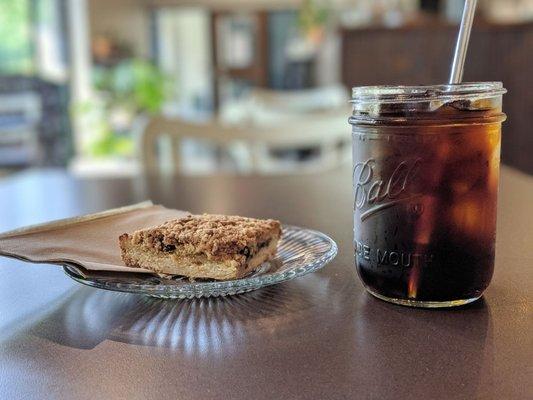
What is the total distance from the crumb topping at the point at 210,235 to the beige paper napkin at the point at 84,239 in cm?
3

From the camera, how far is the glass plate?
0.48m

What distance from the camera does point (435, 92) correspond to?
0.46 m

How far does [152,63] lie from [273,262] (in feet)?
23.6

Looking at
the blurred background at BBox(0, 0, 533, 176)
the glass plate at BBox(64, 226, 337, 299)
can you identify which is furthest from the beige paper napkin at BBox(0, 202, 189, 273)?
the blurred background at BBox(0, 0, 533, 176)

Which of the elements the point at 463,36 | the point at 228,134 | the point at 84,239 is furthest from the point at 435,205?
the point at 228,134

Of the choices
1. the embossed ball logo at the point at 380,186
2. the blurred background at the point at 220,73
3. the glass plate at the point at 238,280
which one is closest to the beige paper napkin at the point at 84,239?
the glass plate at the point at 238,280

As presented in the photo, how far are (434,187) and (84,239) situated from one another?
1.02ft

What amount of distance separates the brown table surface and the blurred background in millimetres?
1018

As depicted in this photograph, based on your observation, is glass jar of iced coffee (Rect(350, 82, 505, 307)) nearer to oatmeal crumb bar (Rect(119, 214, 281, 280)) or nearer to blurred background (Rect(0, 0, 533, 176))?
oatmeal crumb bar (Rect(119, 214, 281, 280))

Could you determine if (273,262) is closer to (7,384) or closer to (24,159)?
(7,384)

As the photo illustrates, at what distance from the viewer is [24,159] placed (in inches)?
172

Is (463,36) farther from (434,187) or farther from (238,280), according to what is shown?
(238,280)

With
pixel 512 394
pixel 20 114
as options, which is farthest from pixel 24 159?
pixel 512 394

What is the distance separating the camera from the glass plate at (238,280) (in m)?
0.48
